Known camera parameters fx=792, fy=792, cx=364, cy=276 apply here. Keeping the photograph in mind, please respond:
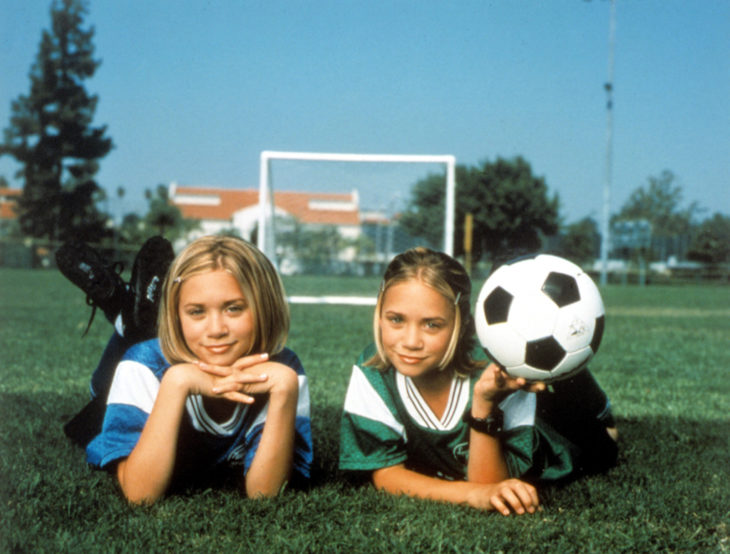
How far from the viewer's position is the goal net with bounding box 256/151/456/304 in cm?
989

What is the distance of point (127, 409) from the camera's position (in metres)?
2.52

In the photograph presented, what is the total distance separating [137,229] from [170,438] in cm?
3290

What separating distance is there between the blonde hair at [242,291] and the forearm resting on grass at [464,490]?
1.98 ft

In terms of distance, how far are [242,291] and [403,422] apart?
71 centimetres

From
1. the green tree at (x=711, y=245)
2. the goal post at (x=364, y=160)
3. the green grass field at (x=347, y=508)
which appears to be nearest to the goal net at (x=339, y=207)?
the goal post at (x=364, y=160)

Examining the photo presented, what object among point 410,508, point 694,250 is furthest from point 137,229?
point 410,508

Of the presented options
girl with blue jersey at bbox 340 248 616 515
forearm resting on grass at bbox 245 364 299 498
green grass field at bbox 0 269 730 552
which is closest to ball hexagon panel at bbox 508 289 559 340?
girl with blue jersey at bbox 340 248 616 515

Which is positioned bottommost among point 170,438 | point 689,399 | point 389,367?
point 689,399

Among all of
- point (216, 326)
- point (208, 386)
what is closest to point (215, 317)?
point (216, 326)

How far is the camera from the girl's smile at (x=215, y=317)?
8.12ft

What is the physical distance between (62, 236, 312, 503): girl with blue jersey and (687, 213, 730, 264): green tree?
44918mm

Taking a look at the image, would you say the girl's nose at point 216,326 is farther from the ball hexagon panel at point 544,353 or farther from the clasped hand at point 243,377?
the ball hexagon panel at point 544,353

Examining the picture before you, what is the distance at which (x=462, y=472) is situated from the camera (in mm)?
2783

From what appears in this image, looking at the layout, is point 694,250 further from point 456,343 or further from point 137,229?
point 456,343
